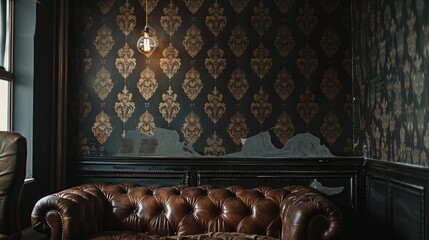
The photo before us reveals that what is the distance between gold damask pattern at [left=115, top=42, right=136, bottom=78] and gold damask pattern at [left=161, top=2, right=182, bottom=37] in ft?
1.20

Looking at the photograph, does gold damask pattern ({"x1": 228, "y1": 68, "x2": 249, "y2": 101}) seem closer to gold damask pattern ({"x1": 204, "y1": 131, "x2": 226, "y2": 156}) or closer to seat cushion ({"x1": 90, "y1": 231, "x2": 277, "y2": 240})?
gold damask pattern ({"x1": 204, "y1": 131, "x2": 226, "y2": 156})

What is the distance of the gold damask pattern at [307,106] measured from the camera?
14.0 feet

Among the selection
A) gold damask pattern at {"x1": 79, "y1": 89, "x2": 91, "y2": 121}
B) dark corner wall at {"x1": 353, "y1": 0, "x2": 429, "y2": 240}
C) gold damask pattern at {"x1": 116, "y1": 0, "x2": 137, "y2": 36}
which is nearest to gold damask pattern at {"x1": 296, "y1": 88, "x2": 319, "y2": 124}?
dark corner wall at {"x1": 353, "y1": 0, "x2": 429, "y2": 240}

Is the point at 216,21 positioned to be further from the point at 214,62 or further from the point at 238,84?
the point at 238,84

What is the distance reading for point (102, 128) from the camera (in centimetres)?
431

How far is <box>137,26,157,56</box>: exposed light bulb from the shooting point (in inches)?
164

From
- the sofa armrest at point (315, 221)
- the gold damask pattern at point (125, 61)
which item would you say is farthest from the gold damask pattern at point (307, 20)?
the sofa armrest at point (315, 221)

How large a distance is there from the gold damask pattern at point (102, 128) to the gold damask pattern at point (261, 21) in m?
Result: 1.53

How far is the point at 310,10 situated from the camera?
14.1ft

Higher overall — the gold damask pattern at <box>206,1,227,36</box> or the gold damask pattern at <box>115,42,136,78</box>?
the gold damask pattern at <box>206,1,227,36</box>

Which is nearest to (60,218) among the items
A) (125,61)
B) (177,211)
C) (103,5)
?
(177,211)

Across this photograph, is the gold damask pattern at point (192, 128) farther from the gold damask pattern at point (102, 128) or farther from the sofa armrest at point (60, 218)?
the sofa armrest at point (60, 218)

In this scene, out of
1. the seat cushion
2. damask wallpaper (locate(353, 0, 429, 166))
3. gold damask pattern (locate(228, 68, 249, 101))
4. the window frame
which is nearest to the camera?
damask wallpaper (locate(353, 0, 429, 166))

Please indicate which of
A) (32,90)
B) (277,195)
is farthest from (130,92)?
(277,195)
